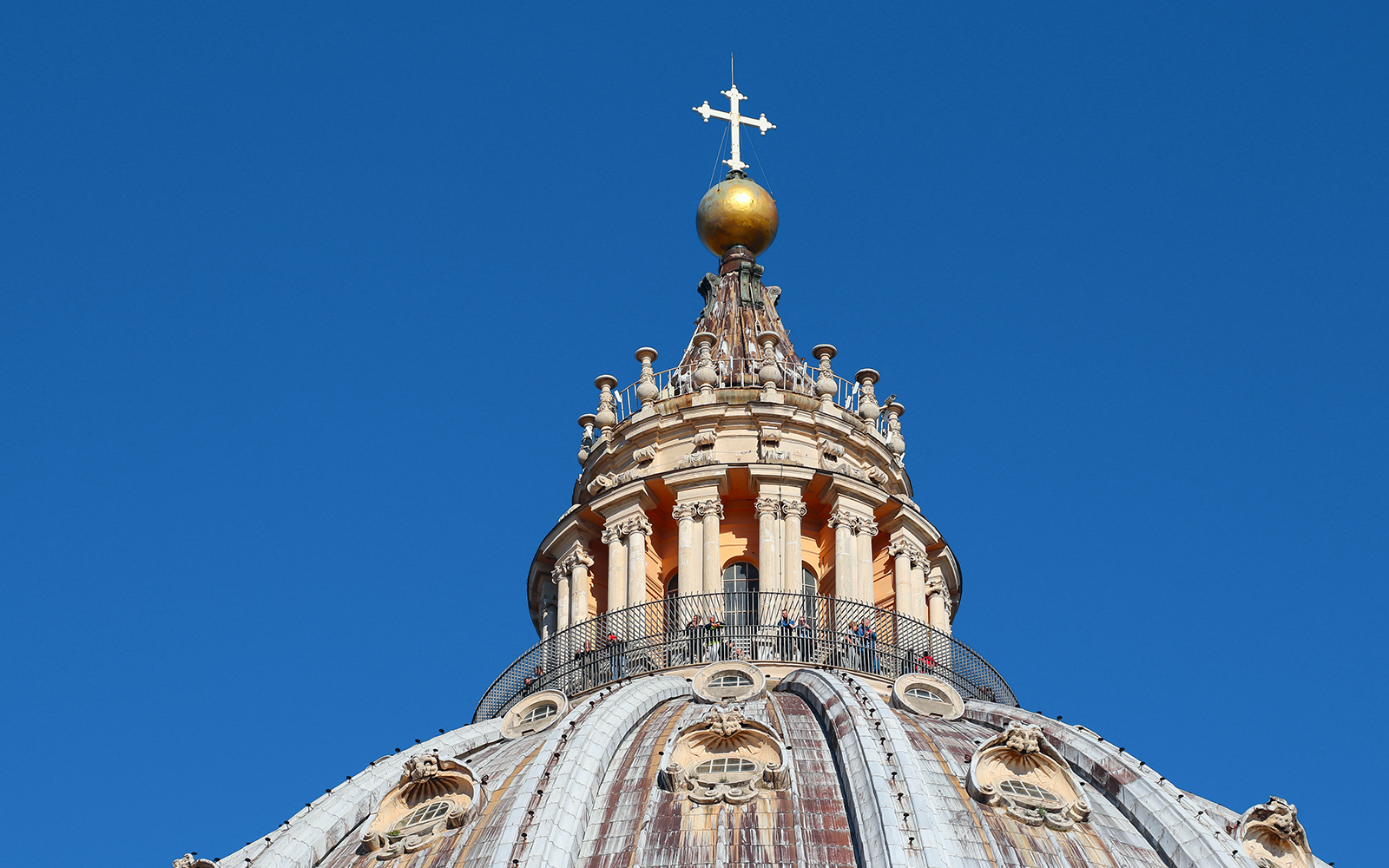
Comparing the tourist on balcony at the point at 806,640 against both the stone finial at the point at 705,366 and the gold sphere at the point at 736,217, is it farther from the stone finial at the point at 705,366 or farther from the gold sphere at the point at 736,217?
the gold sphere at the point at 736,217

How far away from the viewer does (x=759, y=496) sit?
55.9 m

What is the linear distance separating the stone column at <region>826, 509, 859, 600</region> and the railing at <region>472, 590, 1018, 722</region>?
0.70m

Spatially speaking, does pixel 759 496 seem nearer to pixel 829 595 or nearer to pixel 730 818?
pixel 829 595

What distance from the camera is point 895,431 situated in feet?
198

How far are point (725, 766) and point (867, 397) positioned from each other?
628 inches

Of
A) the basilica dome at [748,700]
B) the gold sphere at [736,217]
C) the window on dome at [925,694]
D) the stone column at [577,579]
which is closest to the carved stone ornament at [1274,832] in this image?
the basilica dome at [748,700]

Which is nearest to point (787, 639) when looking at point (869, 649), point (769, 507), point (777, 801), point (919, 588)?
point (869, 649)

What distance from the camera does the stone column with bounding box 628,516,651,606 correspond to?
5544 centimetres

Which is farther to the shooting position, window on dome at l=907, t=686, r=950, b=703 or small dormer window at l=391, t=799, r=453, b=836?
window on dome at l=907, t=686, r=950, b=703

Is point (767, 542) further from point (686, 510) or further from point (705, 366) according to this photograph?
point (705, 366)

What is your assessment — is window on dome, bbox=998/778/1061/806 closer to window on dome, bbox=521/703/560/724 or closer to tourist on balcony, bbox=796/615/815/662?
tourist on balcony, bbox=796/615/815/662

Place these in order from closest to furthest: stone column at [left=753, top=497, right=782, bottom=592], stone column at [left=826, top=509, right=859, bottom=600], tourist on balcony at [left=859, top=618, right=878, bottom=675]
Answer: tourist on balcony at [left=859, top=618, right=878, bottom=675]
stone column at [left=753, top=497, right=782, bottom=592]
stone column at [left=826, top=509, right=859, bottom=600]

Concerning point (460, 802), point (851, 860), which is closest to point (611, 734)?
point (460, 802)

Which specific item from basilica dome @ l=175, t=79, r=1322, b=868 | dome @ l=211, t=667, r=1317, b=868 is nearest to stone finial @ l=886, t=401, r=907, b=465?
basilica dome @ l=175, t=79, r=1322, b=868
